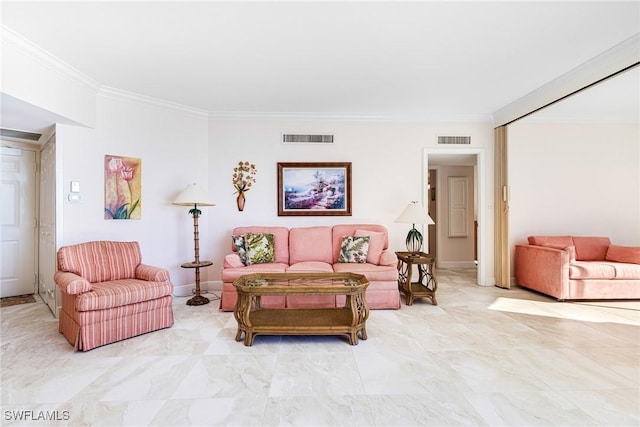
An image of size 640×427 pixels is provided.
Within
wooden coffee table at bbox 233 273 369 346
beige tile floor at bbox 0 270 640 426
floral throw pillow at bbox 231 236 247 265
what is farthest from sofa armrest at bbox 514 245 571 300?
floral throw pillow at bbox 231 236 247 265

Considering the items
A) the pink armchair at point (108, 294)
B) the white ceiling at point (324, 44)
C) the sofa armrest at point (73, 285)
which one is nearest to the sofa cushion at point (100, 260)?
the pink armchair at point (108, 294)

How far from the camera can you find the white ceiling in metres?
2.23

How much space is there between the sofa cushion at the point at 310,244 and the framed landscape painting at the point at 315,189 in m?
0.37

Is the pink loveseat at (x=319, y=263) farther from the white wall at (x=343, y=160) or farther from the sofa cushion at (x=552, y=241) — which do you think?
the sofa cushion at (x=552, y=241)

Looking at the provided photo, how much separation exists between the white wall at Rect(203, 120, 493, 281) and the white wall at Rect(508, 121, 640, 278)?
22.8 inches

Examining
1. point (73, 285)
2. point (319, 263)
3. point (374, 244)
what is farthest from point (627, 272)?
point (73, 285)

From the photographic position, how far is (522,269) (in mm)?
4531

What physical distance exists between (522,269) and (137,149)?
18.9 feet

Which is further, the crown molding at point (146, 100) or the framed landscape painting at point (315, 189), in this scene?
the framed landscape painting at point (315, 189)

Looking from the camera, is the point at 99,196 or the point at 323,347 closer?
the point at 323,347

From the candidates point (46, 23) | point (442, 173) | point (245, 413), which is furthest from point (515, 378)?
point (442, 173)

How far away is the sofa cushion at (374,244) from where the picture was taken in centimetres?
396

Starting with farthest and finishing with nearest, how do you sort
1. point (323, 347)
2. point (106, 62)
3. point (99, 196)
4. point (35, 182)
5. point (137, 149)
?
point (35, 182)
point (137, 149)
point (99, 196)
point (106, 62)
point (323, 347)

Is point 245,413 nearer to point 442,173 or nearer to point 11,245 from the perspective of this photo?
point 11,245
